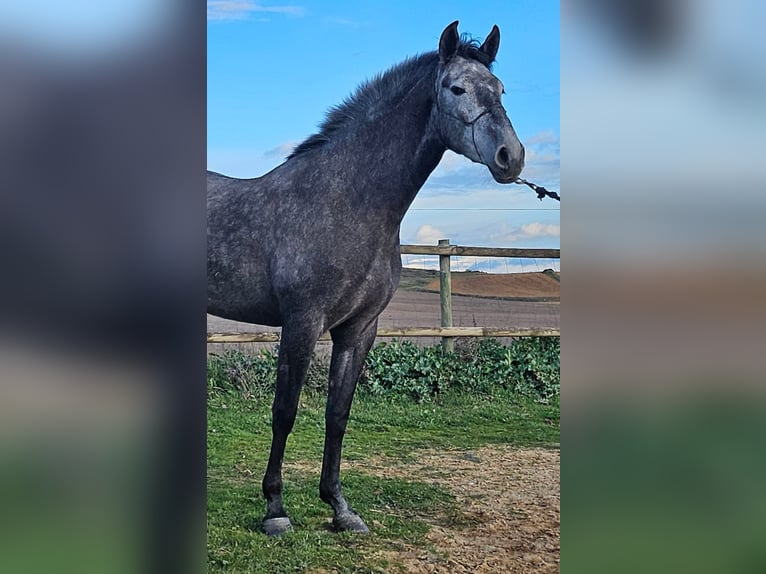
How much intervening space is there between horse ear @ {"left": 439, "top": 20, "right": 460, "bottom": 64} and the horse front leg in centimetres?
99

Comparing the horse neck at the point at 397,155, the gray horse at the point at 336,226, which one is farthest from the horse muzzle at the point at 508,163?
the horse neck at the point at 397,155

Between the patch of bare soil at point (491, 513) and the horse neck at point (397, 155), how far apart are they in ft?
3.98

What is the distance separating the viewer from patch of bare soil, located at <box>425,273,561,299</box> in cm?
324

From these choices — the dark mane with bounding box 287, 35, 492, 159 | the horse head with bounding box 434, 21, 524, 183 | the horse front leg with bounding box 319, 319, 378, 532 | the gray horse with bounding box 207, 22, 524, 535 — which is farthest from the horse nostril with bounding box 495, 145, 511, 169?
the horse front leg with bounding box 319, 319, 378, 532

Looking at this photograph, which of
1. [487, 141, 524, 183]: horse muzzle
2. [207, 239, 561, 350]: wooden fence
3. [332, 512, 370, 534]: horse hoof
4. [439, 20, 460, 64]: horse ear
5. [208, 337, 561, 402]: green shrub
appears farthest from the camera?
[208, 337, 561, 402]: green shrub

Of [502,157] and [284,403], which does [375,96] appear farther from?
[284,403]

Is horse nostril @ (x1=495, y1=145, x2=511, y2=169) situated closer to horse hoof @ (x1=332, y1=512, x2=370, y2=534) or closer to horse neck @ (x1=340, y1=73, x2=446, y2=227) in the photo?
horse neck @ (x1=340, y1=73, x2=446, y2=227)

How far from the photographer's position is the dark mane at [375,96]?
8.16 feet

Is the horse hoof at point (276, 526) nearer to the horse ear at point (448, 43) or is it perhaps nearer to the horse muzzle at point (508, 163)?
the horse muzzle at point (508, 163)

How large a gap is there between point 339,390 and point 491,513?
0.85 meters

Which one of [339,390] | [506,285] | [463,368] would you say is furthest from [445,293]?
[339,390]

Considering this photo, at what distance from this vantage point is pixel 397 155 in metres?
2.52
